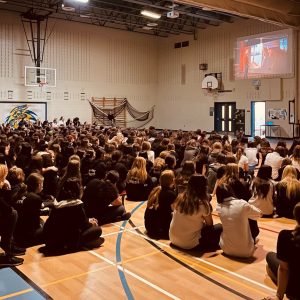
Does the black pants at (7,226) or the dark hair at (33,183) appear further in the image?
the dark hair at (33,183)

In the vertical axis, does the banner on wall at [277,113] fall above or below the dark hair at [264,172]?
above

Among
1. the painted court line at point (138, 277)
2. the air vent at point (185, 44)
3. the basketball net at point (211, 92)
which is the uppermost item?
the air vent at point (185, 44)

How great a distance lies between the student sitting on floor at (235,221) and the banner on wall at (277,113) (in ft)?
58.4

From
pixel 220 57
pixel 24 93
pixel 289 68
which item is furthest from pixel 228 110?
pixel 24 93

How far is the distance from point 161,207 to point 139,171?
91.6 inches

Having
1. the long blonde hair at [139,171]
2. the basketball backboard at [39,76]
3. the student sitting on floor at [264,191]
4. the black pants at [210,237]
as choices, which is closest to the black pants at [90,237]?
the black pants at [210,237]

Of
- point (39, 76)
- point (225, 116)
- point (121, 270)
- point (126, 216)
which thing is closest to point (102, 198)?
point (126, 216)

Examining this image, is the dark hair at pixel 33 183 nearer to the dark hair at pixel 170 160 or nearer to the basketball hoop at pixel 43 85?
the dark hair at pixel 170 160

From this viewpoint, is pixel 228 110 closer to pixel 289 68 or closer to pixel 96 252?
pixel 289 68

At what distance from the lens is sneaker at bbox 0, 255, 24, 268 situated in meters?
4.57

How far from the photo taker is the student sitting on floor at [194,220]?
188 inches

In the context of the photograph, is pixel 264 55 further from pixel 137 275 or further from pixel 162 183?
pixel 137 275

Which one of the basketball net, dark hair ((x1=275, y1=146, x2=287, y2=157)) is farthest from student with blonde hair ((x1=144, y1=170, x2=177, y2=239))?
the basketball net

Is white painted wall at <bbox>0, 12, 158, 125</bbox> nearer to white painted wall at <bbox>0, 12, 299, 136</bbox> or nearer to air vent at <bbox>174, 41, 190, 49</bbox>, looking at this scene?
white painted wall at <bbox>0, 12, 299, 136</bbox>
